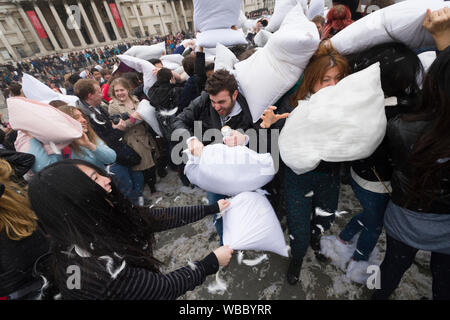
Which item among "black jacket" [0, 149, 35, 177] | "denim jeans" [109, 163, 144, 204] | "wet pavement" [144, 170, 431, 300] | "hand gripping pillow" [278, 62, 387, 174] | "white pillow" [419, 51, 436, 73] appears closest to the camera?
"hand gripping pillow" [278, 62, 387, 174]

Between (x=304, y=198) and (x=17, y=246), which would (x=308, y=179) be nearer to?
(x=304, y=198)

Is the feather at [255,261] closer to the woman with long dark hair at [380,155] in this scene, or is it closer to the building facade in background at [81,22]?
the woman with long dark hair at [380,155]

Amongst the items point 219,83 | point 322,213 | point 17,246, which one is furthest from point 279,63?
point 17,246

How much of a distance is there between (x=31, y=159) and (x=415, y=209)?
281 cm

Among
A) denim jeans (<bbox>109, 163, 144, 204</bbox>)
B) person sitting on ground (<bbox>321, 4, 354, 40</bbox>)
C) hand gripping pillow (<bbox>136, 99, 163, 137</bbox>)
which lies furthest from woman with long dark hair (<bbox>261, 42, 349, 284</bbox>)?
denim jeans (<bbox>109, 163, 144, 204</bbox>)

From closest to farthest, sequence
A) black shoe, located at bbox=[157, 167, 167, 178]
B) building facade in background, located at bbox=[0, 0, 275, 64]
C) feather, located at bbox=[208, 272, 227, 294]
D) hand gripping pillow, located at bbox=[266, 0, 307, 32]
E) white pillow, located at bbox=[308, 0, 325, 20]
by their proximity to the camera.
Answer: feather, located at bbox=[208, 272, 227, 294], hand gripping pillow, located at bbox=[266, 0, 307, 32], black shoe, located at bbox=[157, 167, 167, 178], white pillow, located at bbox=[308, 0, 325, 20], building facade in background, located at bbox=[0, 0, 275, 64]

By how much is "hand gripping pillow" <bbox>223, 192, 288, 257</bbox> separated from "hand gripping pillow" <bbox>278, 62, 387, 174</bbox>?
0.39 metres

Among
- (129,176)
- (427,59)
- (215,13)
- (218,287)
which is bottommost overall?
(218,287)

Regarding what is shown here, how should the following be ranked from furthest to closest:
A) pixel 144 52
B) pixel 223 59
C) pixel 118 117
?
pixel 144 52 < pixel 118 117 < pixel 223 59

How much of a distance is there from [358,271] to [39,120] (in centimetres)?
298

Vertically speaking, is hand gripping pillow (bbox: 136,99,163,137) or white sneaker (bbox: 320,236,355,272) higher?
hand gripping pillow (bbox: 136,99,163,137)

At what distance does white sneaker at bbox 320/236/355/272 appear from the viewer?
1954 mm

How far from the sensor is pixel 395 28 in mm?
1120

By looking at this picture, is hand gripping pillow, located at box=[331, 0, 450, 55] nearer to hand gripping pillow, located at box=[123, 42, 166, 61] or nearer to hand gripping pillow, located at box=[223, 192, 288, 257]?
hand gripping pillow, located at box=[223, 192, 288, 257]
